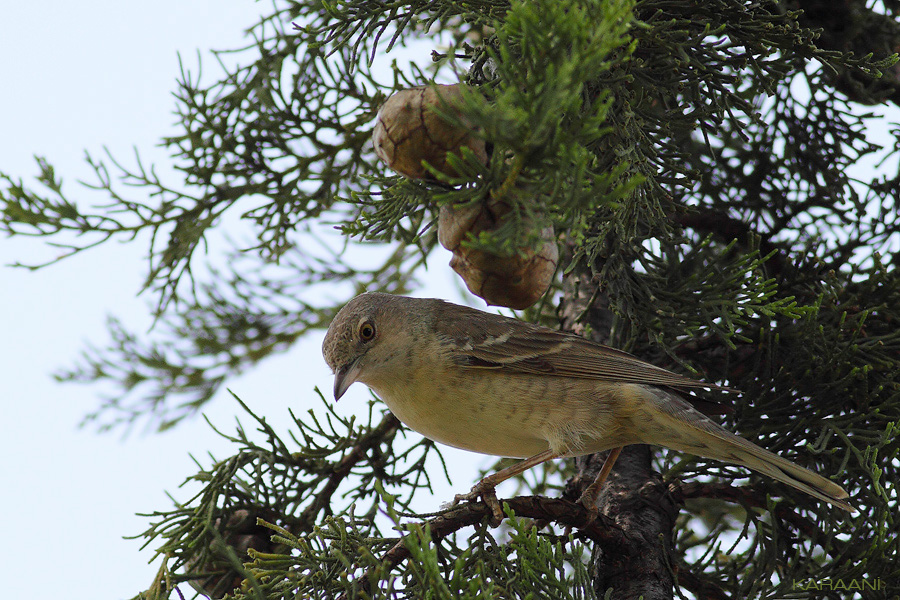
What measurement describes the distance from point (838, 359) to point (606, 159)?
139 centimetres

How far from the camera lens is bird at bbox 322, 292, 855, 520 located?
134 inches

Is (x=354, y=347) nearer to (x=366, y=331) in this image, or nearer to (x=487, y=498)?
(x=366, y=331)

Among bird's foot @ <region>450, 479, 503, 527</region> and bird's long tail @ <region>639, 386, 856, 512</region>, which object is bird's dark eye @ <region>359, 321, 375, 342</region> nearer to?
bird's foot @ <region>450, 479, 503, 527</region>

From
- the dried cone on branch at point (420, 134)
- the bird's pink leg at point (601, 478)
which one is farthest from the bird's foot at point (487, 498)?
the dried cone on branch at point (420, 134)

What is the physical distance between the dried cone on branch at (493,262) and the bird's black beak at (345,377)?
104cm

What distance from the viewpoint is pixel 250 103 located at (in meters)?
4.52

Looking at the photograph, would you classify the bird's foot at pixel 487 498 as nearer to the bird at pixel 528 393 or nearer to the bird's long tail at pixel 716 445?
the bird at pixel 528 393

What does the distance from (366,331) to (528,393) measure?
83 cm

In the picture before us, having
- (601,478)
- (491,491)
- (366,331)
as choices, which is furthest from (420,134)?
(601,478)

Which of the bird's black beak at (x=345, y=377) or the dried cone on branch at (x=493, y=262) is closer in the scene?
the dried cone on branch at (x=493, y=262)

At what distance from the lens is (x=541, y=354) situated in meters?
3.68

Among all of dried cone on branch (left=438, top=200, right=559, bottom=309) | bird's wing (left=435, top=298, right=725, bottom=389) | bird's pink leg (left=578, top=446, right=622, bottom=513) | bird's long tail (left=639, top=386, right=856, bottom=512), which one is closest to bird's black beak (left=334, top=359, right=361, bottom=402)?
bird's wing (left=435, top=298, right=725, bottom=389)

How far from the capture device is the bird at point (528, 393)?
11.1 ft

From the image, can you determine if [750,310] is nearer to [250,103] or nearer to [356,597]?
[356,597]
